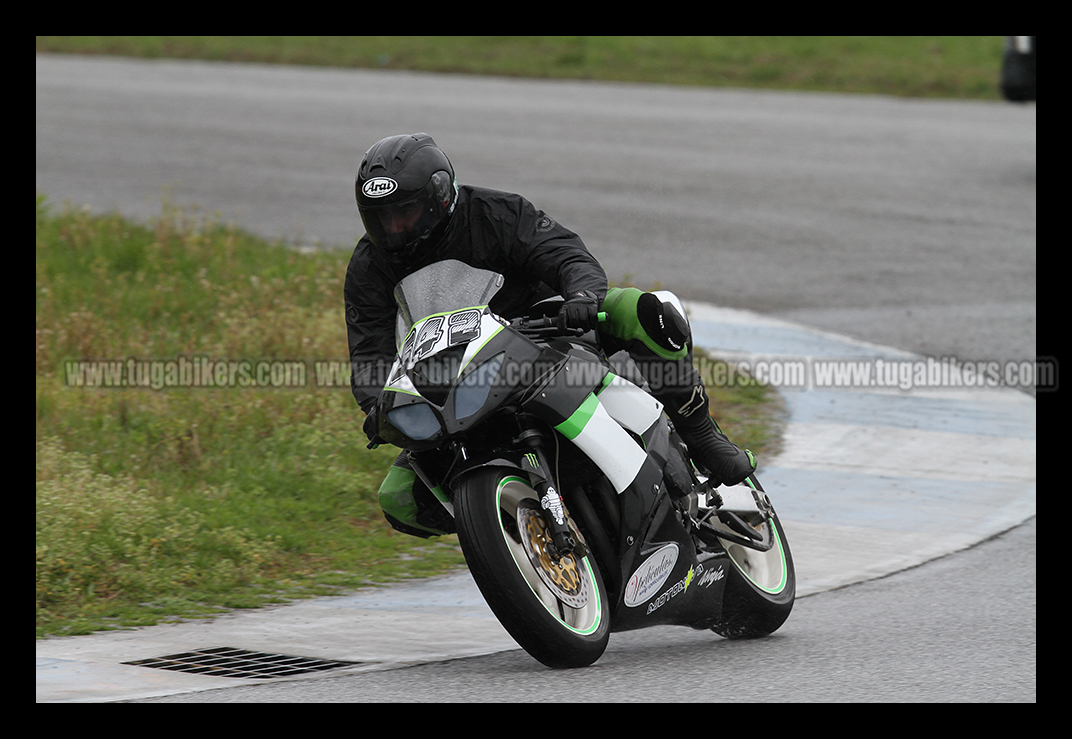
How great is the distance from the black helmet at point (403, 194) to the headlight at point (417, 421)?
64 cm

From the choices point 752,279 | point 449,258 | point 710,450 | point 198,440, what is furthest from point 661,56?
point 449,258

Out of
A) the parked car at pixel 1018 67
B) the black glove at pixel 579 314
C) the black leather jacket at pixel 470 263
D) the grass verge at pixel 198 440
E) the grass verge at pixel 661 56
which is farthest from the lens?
the grass verge at pixel 661 56

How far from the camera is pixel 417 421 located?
436 centimetres

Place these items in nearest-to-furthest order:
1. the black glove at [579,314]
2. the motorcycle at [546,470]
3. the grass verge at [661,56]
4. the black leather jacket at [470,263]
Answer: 1. the motorcycle at [546,470]
2. the black glove at [579,314]
3. the black leather jacket at [470,263]
4. the grass verge at [661,56]

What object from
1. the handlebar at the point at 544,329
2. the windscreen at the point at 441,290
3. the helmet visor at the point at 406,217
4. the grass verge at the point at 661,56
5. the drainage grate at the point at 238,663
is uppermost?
the grass verge at the point at 661,56

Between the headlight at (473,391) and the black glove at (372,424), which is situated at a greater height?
the headlight at (473,391)

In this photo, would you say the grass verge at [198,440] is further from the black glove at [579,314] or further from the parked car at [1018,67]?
the parked car at [1018,67]

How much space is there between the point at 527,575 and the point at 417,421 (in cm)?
58

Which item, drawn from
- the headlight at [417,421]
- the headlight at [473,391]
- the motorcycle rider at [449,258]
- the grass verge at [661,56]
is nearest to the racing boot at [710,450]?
the motorcycle rider at [449,258]

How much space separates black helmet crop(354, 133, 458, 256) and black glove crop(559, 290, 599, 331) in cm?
55

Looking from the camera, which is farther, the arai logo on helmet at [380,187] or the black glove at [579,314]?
the arai logo on helmet at [380,187]

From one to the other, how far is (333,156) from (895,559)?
11.7m

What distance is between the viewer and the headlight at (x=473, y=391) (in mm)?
4332
